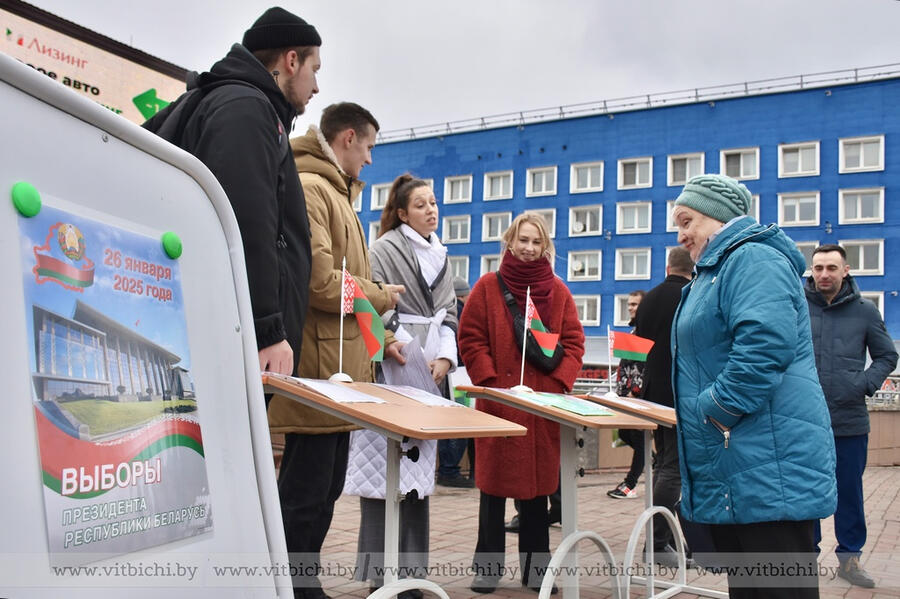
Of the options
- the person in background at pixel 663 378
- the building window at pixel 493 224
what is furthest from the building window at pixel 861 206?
the person in background at pixel 663 378

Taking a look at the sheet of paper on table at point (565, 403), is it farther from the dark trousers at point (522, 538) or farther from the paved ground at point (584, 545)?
the paved ground at point (584, 545)

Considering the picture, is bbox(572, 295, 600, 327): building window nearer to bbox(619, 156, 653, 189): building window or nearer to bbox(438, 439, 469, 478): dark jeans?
bbox(619, 156, 653, 189): building window

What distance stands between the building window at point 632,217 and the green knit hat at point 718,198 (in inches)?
1343

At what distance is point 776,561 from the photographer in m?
2.63

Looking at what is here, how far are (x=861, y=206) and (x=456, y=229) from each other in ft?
60.8

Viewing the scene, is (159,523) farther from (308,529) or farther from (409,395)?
(308,529)

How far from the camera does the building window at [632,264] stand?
36.3m

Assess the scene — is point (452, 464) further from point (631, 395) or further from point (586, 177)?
point (586, 177)

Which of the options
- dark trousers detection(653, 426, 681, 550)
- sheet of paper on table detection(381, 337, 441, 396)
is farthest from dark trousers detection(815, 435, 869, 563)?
sheet of paper on table detection(381, 337, 441, 396)

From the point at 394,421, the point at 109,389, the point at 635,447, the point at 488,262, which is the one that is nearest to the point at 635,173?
the point at 488,262

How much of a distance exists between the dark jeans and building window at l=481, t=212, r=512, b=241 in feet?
104

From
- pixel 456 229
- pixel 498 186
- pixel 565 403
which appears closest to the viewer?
pixel 565 403

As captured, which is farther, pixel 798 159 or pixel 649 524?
pixel 798 159

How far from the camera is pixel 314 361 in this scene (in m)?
3.09
